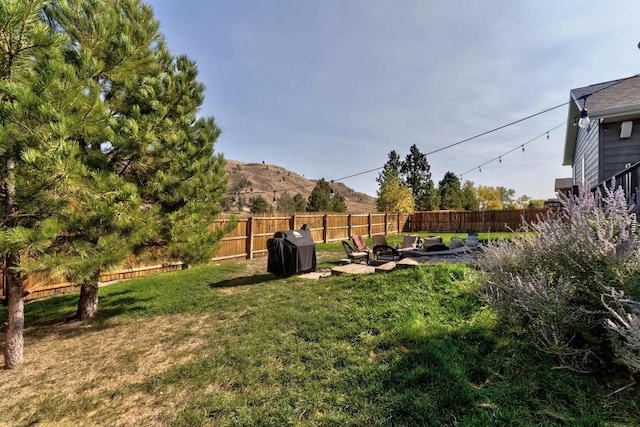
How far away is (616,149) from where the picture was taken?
649 centimetres

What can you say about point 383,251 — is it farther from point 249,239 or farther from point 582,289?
point 582,289

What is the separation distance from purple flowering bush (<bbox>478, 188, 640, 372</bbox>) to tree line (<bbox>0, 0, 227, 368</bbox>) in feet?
15.0

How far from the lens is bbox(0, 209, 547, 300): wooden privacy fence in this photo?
728 cm

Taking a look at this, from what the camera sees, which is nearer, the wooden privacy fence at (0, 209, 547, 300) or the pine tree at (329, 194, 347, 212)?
the wooden privacy fence at (0, 209, 547, 300)

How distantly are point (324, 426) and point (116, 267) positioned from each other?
136 inches

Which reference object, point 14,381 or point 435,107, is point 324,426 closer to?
point 14,381

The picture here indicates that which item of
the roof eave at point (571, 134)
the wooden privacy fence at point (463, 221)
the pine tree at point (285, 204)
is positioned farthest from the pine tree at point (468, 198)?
the roof eave at point (571, 134)

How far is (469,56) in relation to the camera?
870cm

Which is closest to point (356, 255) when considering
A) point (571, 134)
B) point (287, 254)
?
point (287, 254)

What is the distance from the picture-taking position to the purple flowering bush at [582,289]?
2076 mm

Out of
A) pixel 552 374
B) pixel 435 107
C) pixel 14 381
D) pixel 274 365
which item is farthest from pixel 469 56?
pixel 14 381

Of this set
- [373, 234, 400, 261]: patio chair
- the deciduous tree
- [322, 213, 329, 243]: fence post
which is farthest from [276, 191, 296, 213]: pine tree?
[373, 234, 400, 261]: patio chair

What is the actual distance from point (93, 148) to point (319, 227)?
1158cm

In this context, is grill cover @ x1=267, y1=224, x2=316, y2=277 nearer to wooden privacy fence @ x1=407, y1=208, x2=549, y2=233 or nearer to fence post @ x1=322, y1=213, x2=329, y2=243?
fence post @ x1=322, y1=213, x2=329, y2=243
